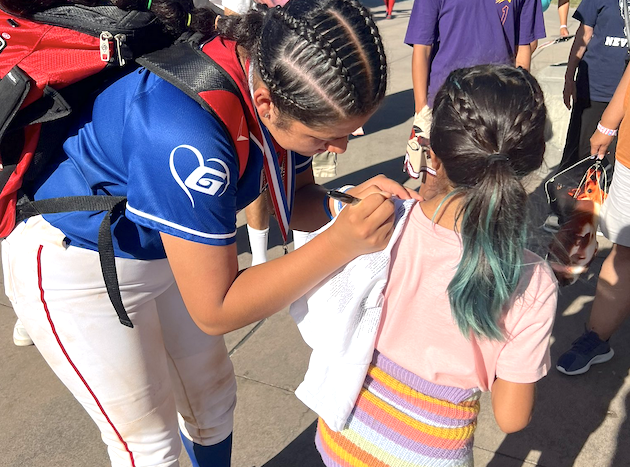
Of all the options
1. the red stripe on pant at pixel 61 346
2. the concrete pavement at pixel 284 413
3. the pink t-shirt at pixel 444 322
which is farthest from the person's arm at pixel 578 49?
the red stripe on pant at pixel 61 346

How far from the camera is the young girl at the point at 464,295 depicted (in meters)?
1.23

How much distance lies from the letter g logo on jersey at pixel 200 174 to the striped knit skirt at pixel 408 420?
60cm

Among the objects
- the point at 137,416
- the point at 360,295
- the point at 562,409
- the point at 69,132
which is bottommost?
the point at 562,409

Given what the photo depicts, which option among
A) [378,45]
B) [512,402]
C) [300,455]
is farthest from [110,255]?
[300,455]

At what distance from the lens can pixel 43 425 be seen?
8.73 feet

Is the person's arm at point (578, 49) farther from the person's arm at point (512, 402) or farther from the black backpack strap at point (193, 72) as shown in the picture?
the black backpack strap at point (193, 72)

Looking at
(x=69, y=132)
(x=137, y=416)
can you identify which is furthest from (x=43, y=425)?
(x=69, y=132)

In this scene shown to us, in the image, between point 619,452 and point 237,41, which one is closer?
point 237,41

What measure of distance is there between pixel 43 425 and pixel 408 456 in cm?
190

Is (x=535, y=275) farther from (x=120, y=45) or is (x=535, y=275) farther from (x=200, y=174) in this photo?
(x=120, y=45)

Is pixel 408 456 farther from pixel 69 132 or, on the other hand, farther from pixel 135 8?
pixel 135 8

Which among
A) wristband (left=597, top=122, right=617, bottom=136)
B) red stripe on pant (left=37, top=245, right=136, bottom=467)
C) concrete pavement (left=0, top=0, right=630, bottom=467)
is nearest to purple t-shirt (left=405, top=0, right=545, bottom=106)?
wristband (left=597, top=122, right=617, bottom=136)

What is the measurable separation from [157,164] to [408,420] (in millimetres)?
836

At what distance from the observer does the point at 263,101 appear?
4.30 ft
